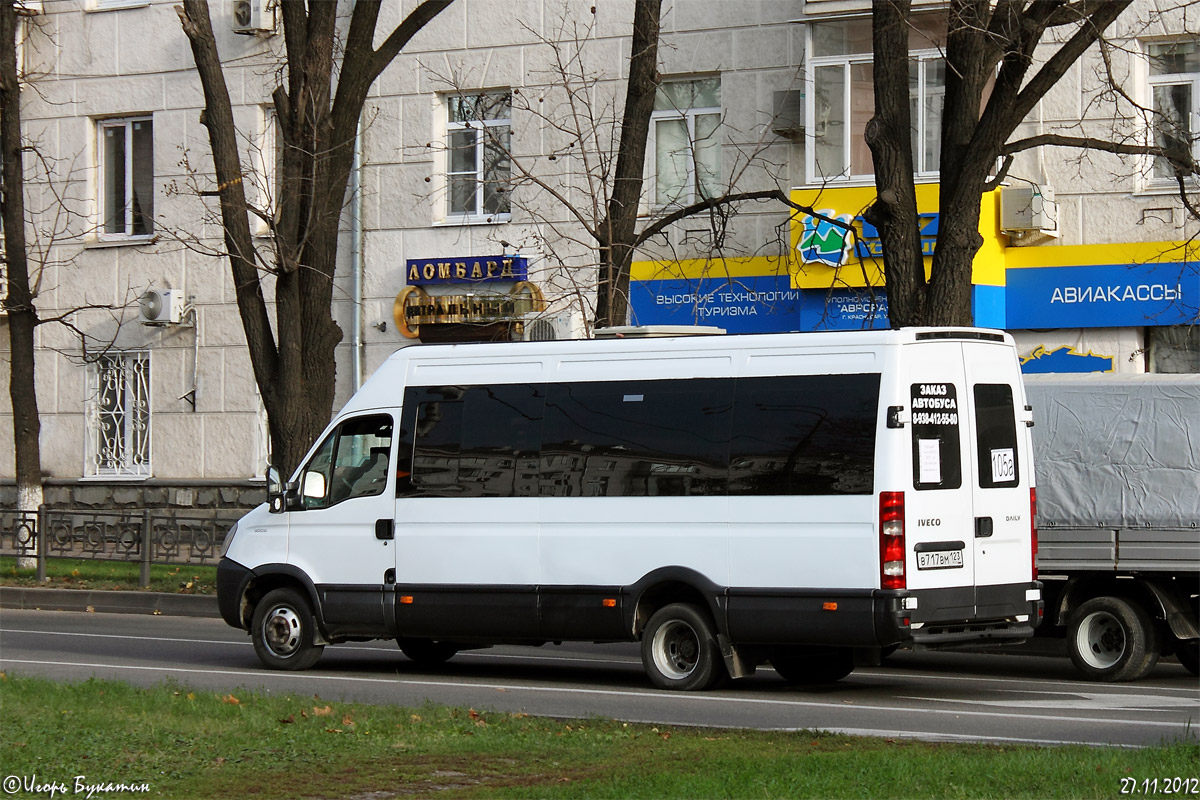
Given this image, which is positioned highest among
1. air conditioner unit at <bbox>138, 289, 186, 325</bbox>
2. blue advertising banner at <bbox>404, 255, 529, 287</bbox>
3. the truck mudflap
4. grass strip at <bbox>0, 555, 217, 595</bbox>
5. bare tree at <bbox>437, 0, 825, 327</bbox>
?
bare tree at <bbox>437, 0, 825, 327</bbox>

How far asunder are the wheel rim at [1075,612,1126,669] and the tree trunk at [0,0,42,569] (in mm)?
15612

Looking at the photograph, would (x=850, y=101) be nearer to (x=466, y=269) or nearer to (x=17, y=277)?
(x=466, y=269)

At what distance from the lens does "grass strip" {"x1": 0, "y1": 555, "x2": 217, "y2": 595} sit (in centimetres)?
2088

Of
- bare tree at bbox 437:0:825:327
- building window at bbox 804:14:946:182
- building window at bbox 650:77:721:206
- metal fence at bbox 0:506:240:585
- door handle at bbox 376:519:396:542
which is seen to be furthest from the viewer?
building window at bbox 650:77:721:206

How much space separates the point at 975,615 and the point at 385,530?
467 centimetres

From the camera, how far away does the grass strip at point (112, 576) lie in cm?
2088

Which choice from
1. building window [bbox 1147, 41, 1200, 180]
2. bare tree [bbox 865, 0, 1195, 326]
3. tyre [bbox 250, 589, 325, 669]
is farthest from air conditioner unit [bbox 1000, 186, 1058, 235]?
tyre [bbox 250, 589, 325, 669]

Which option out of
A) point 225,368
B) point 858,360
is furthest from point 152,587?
point 858,360

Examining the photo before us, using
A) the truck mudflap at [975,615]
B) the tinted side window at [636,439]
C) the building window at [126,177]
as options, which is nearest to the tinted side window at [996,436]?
the truck mudflap at [975,615]

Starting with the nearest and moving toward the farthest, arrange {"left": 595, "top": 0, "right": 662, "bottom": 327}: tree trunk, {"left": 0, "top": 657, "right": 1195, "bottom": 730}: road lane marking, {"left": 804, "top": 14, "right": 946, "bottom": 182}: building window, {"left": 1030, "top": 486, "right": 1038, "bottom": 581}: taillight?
{"left": 0, "top": 657, "right": 1195, "bottom": 730}: road lane marking
{"left": 1030, "top": 486, "right": 1038, "bottom": 581}: taillight
{"left": 595, "top": 0, "right": 662, "bottom": 327}: tree trunk
{"left": 804, "top": 14, "right": 946, "bottom": 182}: building window

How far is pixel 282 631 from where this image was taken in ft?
Answer: 44.2

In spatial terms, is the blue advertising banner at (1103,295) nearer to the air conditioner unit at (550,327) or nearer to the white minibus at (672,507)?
the air conditioner unit at (550,327)

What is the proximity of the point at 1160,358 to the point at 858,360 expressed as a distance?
9995 mm

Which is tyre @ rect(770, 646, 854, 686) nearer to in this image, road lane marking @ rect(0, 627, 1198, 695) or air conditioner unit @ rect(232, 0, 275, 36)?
road lane marking @ rect(0, 627, 1198, 695)
